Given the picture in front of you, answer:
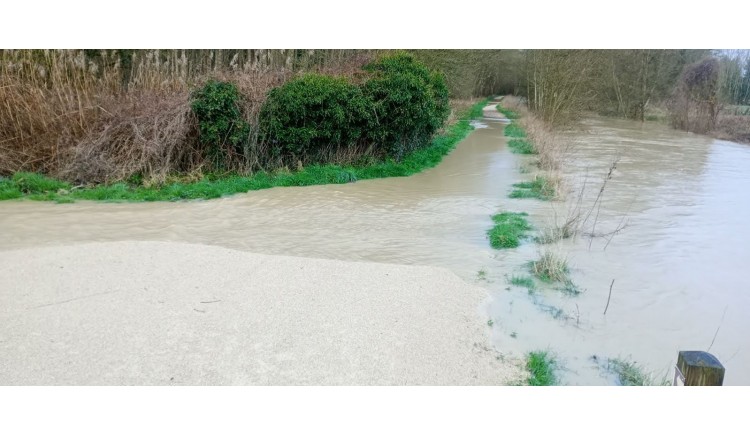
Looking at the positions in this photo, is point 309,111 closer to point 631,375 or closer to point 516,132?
point 631,375

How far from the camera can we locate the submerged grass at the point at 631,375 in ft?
12.9

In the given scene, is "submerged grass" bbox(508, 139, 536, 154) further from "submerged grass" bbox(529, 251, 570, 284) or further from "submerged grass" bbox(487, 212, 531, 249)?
"submerged grass" bbox(529, 251, 570, 284)

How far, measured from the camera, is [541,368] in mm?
3967

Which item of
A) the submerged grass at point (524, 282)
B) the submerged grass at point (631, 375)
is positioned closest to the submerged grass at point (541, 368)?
the submerged grass at point (631, 375)

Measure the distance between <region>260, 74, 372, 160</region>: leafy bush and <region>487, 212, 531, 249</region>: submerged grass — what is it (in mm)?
4623

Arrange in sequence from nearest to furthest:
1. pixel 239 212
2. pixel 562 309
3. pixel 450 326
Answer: pixel 450 326
pixel 562 309
pixel 239 212

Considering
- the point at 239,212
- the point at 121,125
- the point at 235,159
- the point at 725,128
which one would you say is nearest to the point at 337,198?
the point at 239,212

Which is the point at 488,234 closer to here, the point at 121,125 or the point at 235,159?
the point at 235,159

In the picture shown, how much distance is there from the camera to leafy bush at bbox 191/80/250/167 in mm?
10859

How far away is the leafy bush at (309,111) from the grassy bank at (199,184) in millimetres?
735

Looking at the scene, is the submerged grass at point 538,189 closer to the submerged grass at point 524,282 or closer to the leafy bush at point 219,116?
the submerged grass at point 524,282

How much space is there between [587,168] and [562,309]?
9.86 m

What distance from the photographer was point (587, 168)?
549 inches
